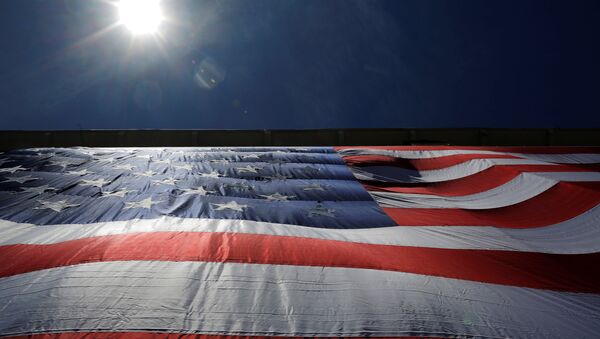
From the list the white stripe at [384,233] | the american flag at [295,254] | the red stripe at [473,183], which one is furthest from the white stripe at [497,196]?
the white stripe at [384,233]

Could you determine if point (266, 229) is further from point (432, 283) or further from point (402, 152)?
point (402, 152)

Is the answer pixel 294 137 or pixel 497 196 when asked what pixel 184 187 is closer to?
pixel 497 196

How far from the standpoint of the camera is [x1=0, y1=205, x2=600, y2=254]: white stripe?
2322 mm

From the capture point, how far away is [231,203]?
10.3ft

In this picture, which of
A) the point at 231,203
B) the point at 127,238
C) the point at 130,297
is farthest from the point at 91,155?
the point at 130,297

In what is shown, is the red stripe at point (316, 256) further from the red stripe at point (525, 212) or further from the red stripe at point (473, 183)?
the red stripe at point (473, 183)

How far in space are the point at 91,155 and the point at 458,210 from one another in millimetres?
5209

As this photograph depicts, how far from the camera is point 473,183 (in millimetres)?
4242

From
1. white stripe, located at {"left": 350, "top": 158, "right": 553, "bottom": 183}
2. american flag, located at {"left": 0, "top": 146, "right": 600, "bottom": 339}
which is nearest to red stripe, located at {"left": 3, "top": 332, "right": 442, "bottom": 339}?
american flag, located at {"left": 0, "top": 146, "right": 600, "bottom": 339}

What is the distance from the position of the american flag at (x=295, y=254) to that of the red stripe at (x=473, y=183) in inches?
1.1

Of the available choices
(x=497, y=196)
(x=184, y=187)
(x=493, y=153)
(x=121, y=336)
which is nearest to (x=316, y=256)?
(x=121, y=336)

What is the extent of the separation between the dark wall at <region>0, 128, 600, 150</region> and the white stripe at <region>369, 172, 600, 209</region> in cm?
995

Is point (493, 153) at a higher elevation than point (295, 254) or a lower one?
higher

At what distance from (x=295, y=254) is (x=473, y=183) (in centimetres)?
317
